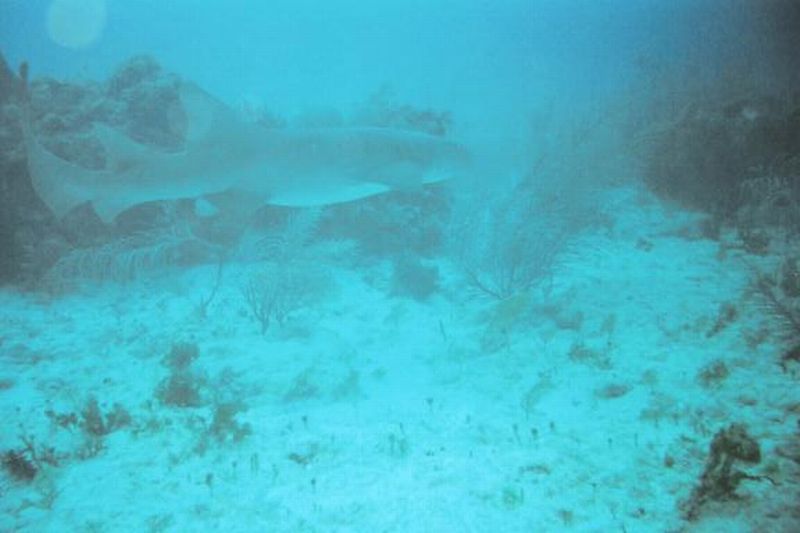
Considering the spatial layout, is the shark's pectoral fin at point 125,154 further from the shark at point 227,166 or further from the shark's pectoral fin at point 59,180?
the shark's pectoral fin at point 59,180

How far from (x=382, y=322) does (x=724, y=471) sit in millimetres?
3803

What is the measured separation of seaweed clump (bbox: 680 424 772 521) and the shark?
445 centimetres

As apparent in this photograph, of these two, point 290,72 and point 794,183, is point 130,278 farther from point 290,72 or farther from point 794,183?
point 290,72

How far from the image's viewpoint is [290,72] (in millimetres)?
77438

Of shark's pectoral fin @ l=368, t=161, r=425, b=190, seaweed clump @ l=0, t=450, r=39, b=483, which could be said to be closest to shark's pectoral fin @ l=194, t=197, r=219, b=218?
shark's pectoral fin @ l=368, t=161, r=425, b=190

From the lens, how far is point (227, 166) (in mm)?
4984

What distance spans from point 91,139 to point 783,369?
931 cm

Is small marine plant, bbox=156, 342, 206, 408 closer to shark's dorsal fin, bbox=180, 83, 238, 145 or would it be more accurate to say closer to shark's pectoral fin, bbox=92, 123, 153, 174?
shark's pectoral fin, bbox=92, 123, 153, 174

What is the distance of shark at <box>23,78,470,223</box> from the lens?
4719 mm

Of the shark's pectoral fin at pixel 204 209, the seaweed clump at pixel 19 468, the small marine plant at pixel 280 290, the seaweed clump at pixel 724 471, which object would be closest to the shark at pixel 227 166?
the small marine plant at pixel 280 290

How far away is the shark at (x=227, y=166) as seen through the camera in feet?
15.5

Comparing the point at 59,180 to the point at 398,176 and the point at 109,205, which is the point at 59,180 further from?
the point at 398,176

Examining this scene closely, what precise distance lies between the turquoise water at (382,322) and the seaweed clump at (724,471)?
0.7 inches

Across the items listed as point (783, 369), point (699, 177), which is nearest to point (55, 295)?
point (783, 369)
